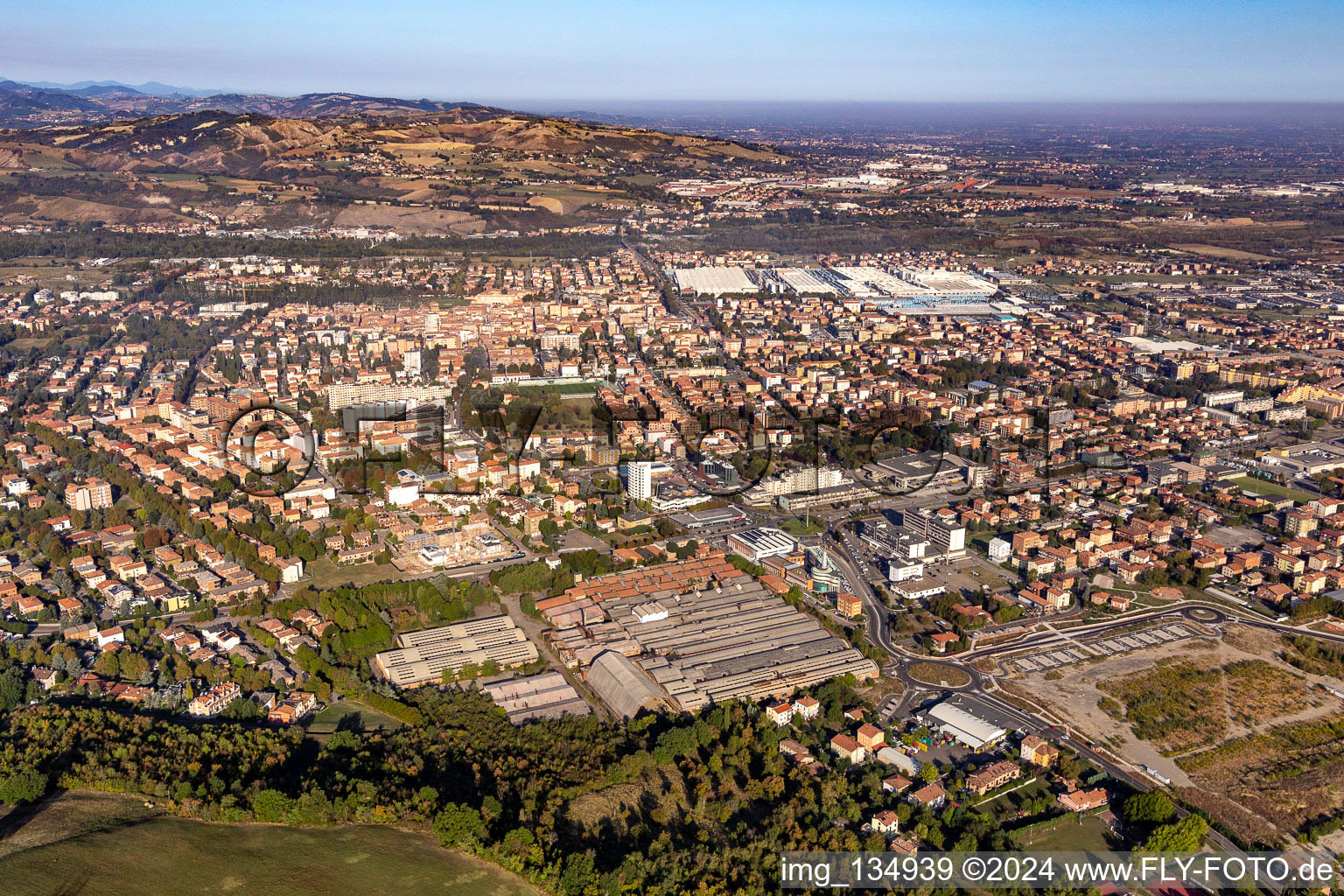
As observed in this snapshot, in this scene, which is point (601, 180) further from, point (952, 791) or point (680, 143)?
point (952, 791)

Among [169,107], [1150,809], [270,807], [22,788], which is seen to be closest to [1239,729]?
[1150,809]

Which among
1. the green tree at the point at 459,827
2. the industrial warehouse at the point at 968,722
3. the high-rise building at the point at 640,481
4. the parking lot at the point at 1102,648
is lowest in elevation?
the parking lot at the point at 1102,648

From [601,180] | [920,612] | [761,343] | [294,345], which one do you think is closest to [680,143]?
[601,180]

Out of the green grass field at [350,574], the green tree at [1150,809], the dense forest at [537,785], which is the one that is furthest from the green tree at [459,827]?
the green tree at [1150,809]

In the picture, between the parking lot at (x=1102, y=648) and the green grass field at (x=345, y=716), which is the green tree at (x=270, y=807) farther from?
the parking lot at (x=1102, y=648)

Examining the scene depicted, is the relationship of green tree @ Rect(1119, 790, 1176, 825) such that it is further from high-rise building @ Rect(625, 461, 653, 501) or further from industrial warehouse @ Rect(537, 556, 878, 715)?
high-rise building @ Rect(625, 461, 653, 501)

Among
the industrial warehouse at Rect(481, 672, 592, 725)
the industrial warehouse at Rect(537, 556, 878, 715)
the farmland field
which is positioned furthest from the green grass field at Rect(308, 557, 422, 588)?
the farmland field

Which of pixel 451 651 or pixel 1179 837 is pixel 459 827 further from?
pixel 1179 837
